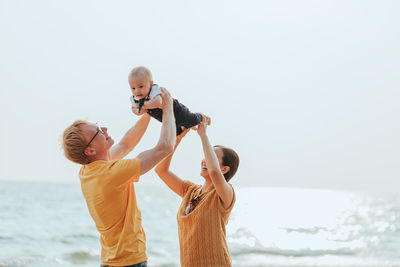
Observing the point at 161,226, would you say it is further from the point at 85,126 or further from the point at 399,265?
the point at 85,126

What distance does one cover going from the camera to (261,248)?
506 inches

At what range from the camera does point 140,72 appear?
2922 mm

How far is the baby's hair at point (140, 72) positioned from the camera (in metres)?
2.92

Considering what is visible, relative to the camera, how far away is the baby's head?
115 inches

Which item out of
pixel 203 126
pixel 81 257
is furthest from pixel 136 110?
pixel 81 257

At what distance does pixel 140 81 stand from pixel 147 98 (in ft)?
0.37

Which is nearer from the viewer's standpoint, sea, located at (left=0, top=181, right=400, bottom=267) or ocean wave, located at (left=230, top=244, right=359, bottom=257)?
sea, located at (left=0, top=181, right=400, bottom=267)

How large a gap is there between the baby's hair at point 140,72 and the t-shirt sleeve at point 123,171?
644 mm

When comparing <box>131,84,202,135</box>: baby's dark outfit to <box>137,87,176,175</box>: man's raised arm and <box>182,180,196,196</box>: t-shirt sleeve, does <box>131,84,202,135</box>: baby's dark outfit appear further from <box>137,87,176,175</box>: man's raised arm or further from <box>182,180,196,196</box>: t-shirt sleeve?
<box>182,180,196,196</box>: t-shirt sleeve

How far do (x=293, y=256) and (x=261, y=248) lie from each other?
115 centimetres

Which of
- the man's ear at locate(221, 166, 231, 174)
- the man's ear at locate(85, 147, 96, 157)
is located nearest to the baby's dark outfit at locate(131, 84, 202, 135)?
the man's ear at locate(221, 166, 231, 174)

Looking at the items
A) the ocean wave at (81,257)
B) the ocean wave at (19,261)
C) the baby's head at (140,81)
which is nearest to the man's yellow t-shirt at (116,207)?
the baby's head at (140,81)

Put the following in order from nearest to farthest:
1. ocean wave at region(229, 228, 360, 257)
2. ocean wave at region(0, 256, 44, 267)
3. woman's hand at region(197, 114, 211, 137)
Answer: woman's hand at region(197, 114, 211, 137)
ocean wave at region(0, 256, 44, 267)
ocean wave at region(229, 228, 360, 257)

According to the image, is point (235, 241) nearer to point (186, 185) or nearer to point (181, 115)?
point (186, 185)
